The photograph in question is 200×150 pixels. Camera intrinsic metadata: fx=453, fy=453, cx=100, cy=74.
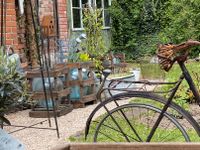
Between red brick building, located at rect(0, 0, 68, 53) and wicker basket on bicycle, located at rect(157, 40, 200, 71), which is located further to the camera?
red brick building, located at rect(0, 0, 68, 53)

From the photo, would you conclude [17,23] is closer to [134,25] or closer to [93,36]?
[93,36]

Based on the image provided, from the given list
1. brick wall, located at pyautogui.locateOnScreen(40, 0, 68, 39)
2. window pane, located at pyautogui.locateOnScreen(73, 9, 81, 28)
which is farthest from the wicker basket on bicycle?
window pane, located at pyautogui.locateOnScreen(73, 9, 81, 28)

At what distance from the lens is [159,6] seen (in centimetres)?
1454

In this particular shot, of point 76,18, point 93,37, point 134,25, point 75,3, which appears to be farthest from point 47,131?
point 134,25

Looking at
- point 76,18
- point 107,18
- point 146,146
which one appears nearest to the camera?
point 146,146

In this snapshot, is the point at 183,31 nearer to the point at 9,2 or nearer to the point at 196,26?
the point at 196,26

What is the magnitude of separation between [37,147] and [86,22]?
593 centimetres

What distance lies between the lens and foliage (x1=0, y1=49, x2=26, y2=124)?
2.33 m

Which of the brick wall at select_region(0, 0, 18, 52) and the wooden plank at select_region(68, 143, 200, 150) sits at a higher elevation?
the brick wall at select_region(0, 0, 18, 52)

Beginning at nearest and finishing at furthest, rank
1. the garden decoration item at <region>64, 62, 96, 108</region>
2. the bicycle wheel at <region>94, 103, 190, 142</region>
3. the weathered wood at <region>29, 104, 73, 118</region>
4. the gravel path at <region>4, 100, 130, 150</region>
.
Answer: the bicycle wheel at <region>94, 103, 190, 142</region> → the gravel path at <region>4, 100, 130, 150</region> → the weathered wood at <region>29, 104, 73, 118</region> → the garden decoration item at <region>64, 62, 96, 108</region>

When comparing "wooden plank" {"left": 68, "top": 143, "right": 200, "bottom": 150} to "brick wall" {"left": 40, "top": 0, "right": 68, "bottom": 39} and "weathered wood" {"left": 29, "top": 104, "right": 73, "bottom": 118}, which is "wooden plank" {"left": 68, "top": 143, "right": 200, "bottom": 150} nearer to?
"weathered wood" {"left": 29, "top": 104, "right": 73, "bottom": 118}

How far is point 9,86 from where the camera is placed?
7.72 ft

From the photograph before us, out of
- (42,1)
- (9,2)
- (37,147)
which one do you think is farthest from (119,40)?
(37,147)

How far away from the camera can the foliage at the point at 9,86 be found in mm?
2334
